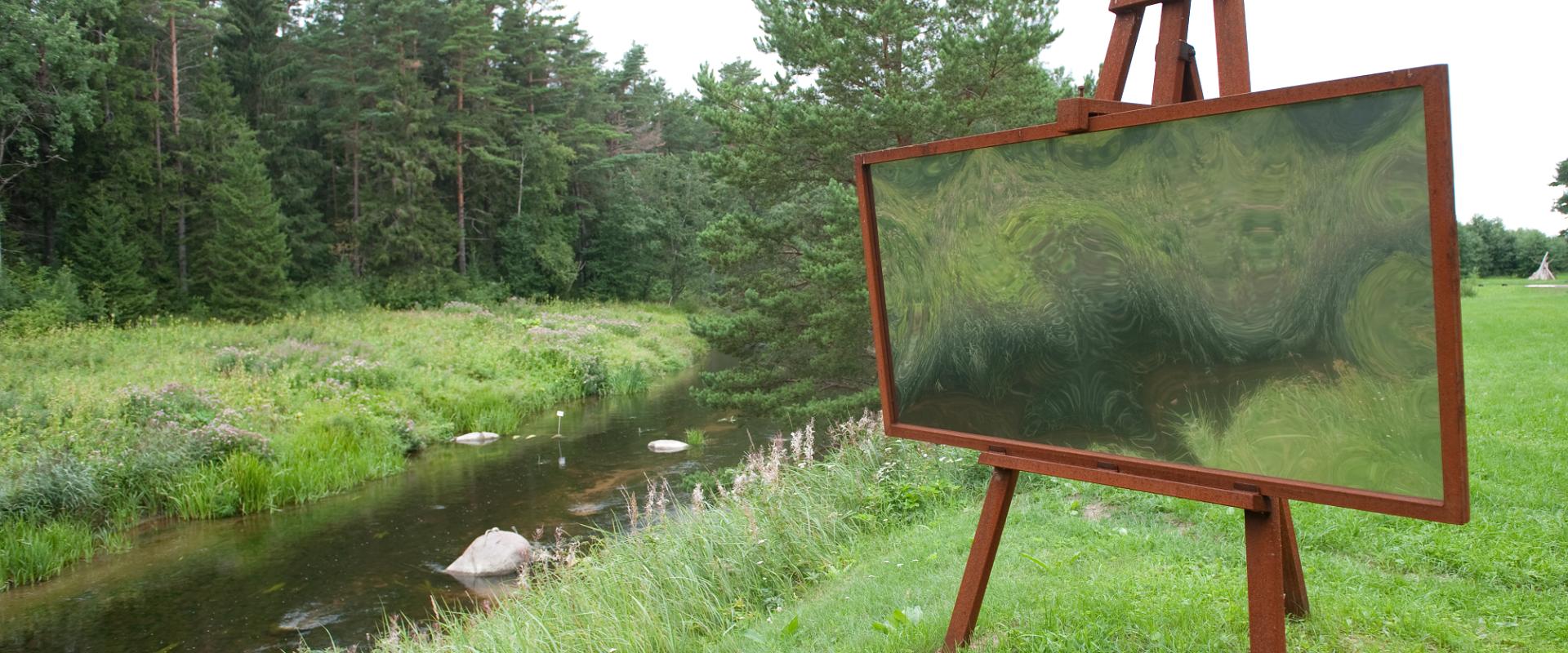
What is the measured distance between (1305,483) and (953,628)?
132cm

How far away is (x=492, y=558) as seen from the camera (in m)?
8.08

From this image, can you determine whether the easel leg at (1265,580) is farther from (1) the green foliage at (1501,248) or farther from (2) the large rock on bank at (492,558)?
(1) the green foliage at (1501,248)

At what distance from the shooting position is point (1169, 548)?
443 centimetres

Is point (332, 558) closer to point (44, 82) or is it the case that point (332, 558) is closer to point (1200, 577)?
point (1200, 577)

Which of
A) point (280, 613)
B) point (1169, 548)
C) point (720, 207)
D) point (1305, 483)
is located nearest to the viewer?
point (1305, 483)

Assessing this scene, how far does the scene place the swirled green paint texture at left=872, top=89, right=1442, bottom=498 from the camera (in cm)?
224

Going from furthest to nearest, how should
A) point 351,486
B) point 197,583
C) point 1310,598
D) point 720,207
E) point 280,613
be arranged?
point 720,207, point 351,486, point 197,583, point 280,613, point 1310,598

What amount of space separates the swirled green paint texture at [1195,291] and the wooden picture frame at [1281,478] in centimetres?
3

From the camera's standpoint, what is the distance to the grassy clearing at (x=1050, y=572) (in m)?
3.41

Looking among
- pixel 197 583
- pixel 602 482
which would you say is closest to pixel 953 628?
pixel 197 583

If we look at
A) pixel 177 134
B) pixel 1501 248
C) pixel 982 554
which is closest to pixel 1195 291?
pixel 982 554

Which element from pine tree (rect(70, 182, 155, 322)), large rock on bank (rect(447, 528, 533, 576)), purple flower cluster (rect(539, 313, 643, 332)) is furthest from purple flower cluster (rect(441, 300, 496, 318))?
large rock on bank (rect(447, 528, 533, 576))

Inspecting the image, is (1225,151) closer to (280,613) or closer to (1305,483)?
(1305,483)

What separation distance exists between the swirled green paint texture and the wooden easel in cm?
10
